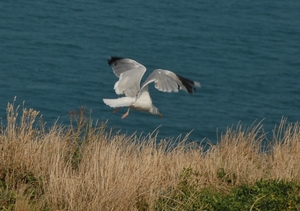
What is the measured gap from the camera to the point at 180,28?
85.6 ft

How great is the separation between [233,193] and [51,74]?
632 inches

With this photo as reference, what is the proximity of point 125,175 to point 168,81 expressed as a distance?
248 centimetres

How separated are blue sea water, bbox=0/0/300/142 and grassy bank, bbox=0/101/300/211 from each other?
1100cm

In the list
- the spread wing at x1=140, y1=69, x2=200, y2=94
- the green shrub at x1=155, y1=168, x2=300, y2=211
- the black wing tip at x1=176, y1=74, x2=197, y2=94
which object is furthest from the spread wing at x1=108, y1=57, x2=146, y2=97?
the green shrub at x1=155, y1=168, x2=300, y2=211

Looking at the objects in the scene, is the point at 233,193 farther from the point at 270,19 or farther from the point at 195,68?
the point at 270,19

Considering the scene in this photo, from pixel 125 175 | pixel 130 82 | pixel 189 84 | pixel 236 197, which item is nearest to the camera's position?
pixel 125 175

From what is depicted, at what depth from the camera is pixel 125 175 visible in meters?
6.59

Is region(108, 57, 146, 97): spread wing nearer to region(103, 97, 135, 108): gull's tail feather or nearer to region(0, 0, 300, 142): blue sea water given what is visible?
region(103, 97, 135, 108): gull's tail feather

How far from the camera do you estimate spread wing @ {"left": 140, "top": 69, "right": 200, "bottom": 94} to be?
28.8 feet

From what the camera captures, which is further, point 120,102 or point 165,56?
point 165,56

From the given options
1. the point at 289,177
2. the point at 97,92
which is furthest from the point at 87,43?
the point at 289,177

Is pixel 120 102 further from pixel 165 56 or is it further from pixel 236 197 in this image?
pixel 165 56

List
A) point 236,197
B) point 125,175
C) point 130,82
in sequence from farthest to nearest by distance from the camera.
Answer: point 130,82
point 236,197
point 125,175

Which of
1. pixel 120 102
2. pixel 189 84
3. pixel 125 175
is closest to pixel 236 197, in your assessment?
pixel 125 175
